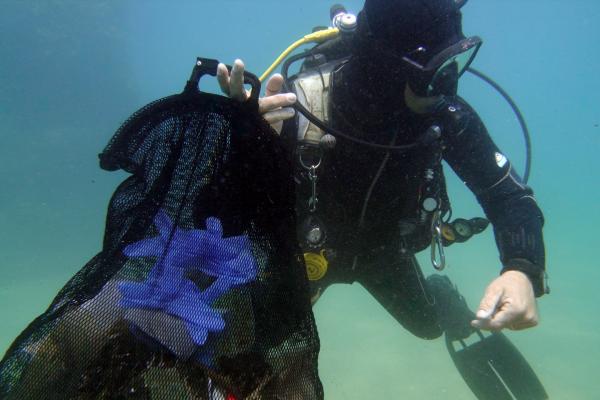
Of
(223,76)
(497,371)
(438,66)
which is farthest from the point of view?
(497,371)

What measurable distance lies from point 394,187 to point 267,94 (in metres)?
1.32

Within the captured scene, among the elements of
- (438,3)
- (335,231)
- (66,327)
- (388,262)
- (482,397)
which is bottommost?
(482,397)

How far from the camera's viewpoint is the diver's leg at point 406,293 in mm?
3971

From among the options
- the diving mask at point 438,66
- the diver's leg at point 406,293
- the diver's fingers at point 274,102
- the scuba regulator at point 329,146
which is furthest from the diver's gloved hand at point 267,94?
the diver's leg at point 406,293

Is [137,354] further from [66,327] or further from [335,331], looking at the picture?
[335,331]

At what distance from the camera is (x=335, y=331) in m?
12.3

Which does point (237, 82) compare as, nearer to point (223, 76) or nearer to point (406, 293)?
point (223, 76)

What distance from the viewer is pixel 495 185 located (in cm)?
322

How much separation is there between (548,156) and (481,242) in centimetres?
7986

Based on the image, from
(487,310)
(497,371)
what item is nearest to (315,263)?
(487,310)

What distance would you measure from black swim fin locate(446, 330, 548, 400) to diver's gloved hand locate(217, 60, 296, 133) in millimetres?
4319

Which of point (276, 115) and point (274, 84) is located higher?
point (274, 84)

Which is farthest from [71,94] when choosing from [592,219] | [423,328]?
[592,219]

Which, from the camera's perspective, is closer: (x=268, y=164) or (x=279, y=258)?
(x=279, y=258)
